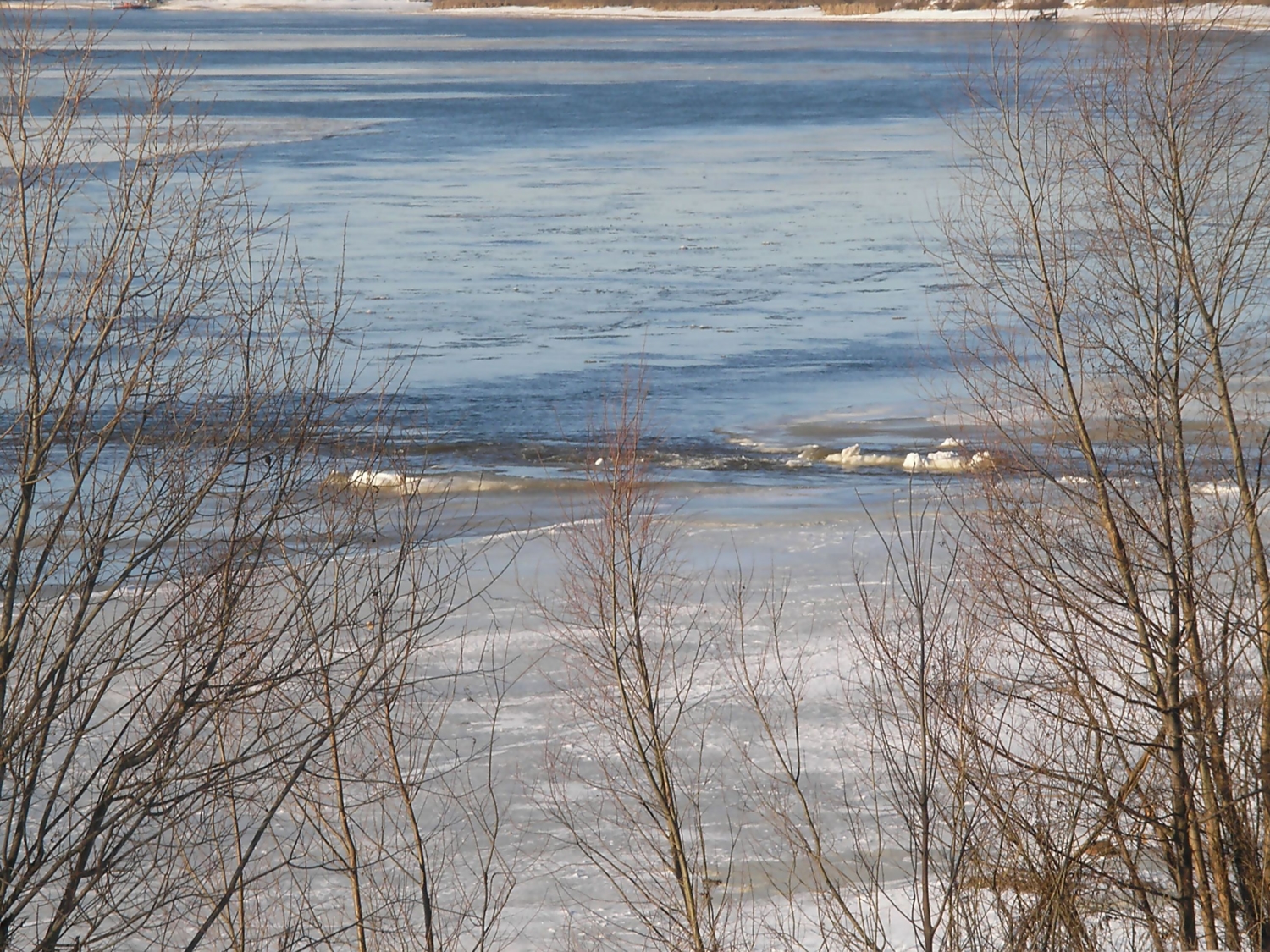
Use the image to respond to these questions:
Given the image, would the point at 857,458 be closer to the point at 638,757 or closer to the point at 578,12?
the point at 638,757

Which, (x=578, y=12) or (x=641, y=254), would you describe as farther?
(x=578, y=12)

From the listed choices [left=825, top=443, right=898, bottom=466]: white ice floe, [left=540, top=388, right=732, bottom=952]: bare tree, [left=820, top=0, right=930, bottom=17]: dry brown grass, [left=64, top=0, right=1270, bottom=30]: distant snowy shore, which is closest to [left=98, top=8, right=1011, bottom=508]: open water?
[left=825, top=443, right=898, bottom=466]: white ice floe

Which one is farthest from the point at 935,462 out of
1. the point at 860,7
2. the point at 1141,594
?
the point at 860,7

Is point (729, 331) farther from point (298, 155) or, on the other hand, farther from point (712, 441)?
point (298, 155)

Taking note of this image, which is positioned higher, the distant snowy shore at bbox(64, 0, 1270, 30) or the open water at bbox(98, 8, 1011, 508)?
the distant snowy shore at bbox(64, 0, 1270, 30)

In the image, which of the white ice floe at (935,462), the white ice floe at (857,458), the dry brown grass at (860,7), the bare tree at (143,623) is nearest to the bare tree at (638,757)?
the bare tree at (143,623)

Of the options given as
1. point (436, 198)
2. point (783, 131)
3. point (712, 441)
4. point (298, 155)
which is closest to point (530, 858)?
point (712, 441)

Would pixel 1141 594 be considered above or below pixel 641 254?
above

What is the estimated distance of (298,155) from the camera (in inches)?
1587

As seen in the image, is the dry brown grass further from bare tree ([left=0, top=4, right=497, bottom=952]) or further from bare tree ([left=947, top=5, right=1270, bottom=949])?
bare tree ([left=0, top=4, right=497, bottom=952])

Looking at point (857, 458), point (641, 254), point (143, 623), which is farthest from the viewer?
point (641, 254)

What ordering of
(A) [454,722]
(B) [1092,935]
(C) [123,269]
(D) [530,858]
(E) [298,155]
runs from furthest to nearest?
(E) [298,155] < (A) [454,722] < (D) [530,858] < (B) [1092,935] < (C) [123,269]

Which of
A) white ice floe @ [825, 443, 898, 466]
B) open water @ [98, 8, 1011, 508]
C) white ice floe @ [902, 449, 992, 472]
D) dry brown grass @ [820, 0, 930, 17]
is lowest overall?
white ice floe @ [825, 443, 898, 466]

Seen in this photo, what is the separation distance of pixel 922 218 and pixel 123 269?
947 inches
